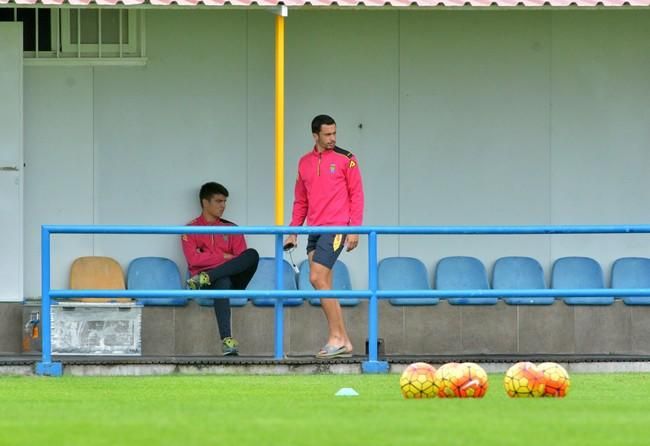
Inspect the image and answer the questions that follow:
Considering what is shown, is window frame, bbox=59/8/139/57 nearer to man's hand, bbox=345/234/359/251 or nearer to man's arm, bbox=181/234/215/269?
man's arm, bbox=181/234/215/269

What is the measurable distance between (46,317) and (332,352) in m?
2.24

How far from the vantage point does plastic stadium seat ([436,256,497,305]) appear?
653 inches

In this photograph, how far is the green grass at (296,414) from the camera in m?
9.15

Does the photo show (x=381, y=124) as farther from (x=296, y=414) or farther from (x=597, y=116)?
(x=296, y=414)

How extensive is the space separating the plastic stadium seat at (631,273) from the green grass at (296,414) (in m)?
3.03

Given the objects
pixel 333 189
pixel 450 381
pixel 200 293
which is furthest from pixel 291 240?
pixel 450 381

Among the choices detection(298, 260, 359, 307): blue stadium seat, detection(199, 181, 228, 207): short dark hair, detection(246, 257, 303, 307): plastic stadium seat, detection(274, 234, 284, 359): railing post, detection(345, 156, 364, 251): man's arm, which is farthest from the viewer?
detection(246, 257, 303, 307): plastic stadium seat

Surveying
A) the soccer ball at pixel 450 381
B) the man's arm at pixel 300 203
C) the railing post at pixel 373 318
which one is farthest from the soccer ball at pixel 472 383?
the man's arm at pixel 300 203

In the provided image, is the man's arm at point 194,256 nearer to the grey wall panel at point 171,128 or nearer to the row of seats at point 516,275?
the grey wall panel at point 171,128

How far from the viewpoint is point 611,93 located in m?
17.0

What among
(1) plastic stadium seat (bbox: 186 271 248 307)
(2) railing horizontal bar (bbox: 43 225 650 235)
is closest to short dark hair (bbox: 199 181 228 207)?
(1) plastic stadium seat (bbox: 186 271 248 307)

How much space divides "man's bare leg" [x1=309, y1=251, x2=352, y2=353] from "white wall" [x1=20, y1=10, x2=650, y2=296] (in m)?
1.79

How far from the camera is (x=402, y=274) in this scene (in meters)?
16.6

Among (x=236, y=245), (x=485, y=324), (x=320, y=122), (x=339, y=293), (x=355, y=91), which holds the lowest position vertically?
(x=485, y=324)
